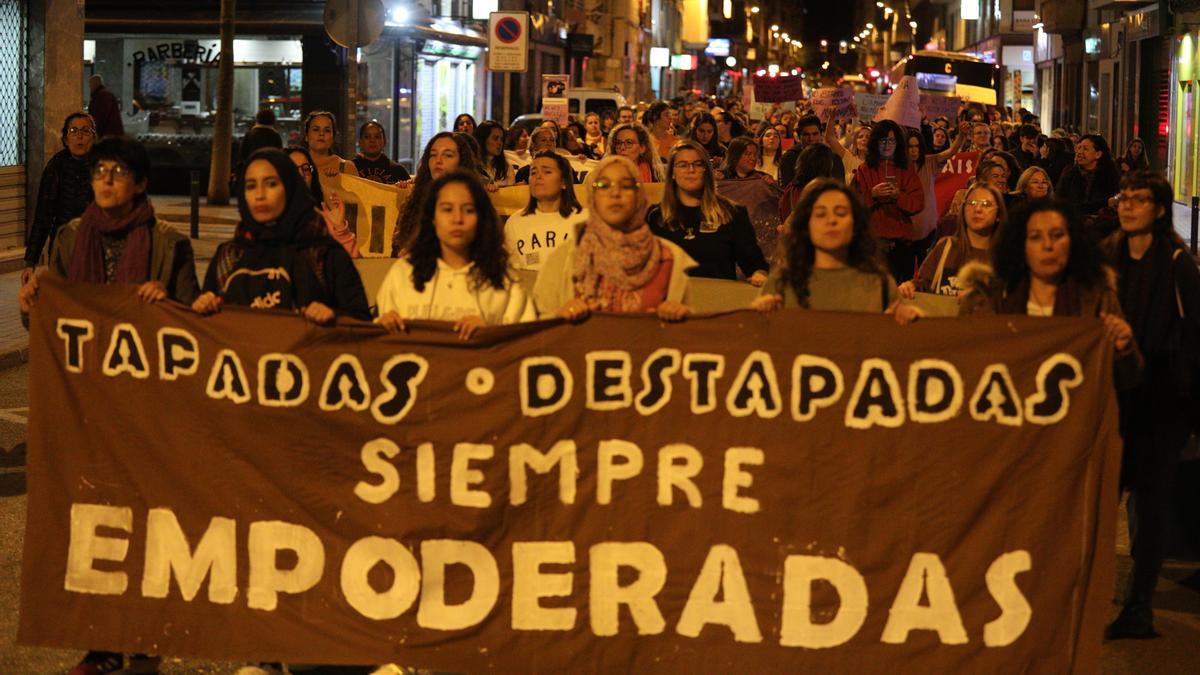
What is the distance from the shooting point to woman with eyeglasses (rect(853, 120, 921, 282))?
473 inches

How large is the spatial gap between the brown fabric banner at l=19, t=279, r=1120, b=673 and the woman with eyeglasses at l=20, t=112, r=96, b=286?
4.87 metres

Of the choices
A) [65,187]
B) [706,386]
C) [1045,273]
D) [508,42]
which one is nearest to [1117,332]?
[1045,273]

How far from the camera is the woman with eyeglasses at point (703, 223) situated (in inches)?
332

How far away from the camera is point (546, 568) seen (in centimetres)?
536

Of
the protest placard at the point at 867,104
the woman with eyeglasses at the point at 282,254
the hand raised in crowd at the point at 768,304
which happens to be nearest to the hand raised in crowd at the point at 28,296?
the woman with eyeglasses at the point at 282,254

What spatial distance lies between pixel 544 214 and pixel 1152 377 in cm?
341

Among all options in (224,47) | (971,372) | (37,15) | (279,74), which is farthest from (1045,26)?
(971,372)

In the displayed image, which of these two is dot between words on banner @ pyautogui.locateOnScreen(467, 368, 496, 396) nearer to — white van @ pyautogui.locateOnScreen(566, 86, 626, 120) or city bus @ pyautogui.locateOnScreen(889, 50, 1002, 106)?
white van @ pyautogui.locateOnScreen(566, 86, 626, 120)

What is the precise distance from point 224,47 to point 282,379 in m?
23.4

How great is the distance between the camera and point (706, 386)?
17.6 ft

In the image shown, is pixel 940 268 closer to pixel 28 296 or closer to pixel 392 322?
pixel 392 322

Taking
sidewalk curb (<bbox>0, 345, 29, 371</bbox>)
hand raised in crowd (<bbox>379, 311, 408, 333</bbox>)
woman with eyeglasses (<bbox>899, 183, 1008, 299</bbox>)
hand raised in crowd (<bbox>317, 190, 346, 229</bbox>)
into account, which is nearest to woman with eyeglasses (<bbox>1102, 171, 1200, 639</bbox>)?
woman with eyeglasses (<bbox>899, 183, 1008, 299</bbox>)

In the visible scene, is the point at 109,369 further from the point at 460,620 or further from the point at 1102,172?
the point at 1102,172

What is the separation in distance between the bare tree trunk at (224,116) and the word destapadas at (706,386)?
75.6ft
